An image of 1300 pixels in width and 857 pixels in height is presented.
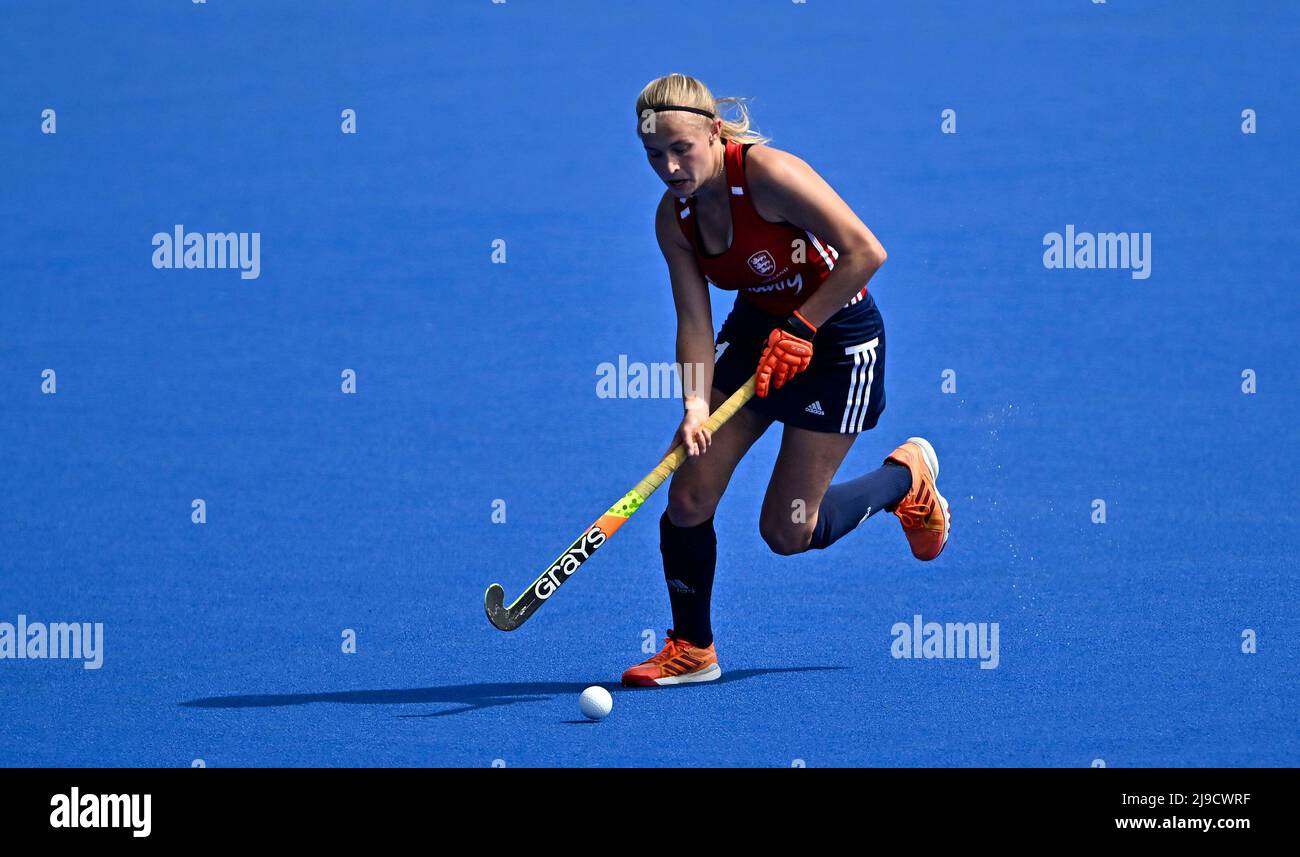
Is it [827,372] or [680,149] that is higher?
[680,149]

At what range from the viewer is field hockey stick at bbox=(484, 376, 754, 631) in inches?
190

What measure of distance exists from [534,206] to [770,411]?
20.3 feet

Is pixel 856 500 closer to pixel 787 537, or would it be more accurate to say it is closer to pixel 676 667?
pixel 787 537

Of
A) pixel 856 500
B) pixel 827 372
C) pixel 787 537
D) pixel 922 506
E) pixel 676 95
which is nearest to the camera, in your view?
pixel 676 95

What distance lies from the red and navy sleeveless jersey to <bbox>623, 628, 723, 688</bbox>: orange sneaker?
38.5 inches

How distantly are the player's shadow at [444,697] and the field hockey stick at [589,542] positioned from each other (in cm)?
19

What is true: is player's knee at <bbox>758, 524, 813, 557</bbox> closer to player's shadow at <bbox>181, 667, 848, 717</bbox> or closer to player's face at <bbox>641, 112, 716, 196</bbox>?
player's shadow at <bbox>181, 667, 848, 717</bbox>

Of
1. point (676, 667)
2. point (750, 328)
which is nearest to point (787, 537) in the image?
point (676, 667)

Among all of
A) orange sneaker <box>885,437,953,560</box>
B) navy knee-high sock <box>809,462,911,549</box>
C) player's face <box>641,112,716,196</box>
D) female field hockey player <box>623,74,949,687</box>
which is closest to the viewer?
player's face <box>641,112,716,196</box>

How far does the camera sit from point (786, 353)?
478cm

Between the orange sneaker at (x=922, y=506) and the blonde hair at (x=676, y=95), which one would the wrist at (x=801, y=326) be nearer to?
the blonde hair at (x=676, y=95)

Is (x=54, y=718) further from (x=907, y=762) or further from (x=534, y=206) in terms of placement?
(x=534, y=206)

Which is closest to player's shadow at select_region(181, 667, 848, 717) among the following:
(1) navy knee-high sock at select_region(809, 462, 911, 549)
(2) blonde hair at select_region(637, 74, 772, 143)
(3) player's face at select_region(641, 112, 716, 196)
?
(1) navy knee-high sock at select_region(809, 462, 911, 549)

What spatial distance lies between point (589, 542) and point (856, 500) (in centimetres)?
104
